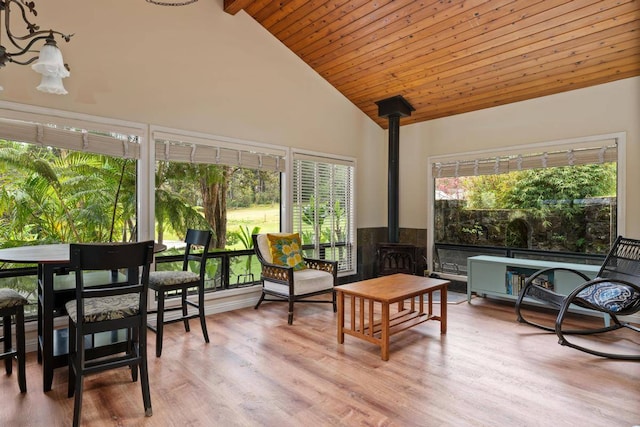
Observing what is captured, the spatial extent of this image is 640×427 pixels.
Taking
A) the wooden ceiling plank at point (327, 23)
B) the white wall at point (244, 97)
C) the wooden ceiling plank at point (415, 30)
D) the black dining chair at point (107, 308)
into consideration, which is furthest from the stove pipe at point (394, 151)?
the black dining chair at point (107, 308)

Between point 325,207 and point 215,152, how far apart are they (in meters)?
1.83

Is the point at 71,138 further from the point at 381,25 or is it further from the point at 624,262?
the point at 624,262

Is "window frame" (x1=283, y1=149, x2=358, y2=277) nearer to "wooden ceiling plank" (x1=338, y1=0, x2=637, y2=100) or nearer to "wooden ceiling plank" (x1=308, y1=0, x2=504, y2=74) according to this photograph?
"wooden ceiling plank" (x1=338, y1=0, x2=637, y2=100)

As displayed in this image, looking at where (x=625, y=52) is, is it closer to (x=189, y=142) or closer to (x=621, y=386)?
(x=621, y=386)

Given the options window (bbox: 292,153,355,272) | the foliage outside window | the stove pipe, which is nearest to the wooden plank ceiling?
the stove pipe

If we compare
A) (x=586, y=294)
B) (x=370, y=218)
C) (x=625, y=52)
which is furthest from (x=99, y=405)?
(x=625, y=52)

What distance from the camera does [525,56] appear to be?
151 inches

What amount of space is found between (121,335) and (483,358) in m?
2.84

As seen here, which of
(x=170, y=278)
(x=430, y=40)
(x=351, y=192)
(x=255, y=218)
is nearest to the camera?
(x=170, y=278)

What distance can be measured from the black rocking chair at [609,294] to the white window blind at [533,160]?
1.10 m

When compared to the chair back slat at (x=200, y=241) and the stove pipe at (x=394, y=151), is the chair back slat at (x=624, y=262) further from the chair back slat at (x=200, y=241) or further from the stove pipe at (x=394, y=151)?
the chair back slat at (x=200, y=241)

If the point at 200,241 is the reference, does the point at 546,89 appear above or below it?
above

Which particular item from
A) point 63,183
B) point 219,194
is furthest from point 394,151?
point 63,183

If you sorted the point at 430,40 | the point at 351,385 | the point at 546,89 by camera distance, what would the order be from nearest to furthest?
the point at 351,385 < the point at 430,40 < the point at 546,89
